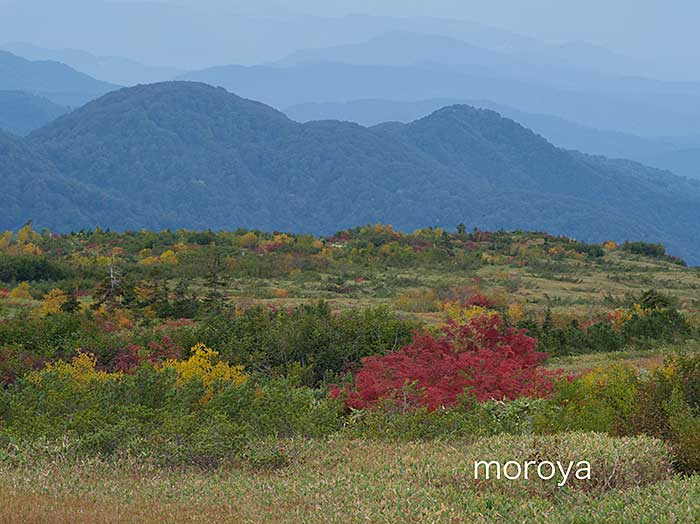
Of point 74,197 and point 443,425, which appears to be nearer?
point 443,425

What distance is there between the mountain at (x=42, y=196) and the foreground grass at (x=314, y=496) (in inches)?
5470

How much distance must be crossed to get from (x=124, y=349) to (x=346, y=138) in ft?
591

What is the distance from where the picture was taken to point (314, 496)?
7.62 meters

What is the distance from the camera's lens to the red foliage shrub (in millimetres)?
12680

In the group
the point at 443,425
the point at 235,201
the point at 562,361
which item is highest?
the point at 443,425

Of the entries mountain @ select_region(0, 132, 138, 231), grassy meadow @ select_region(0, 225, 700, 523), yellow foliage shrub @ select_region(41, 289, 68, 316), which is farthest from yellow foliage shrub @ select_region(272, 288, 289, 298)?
mountain @ select_region(0, 132, 138, 231)

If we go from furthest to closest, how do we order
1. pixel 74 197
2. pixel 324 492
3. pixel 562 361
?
pixel 74 197 < pixel 562 361 < pixel 324 492

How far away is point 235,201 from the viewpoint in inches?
7067

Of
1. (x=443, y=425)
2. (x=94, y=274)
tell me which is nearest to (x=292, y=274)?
(x=94, y=274)

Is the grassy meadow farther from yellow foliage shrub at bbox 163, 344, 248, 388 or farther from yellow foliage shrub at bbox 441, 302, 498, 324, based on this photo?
yellow foliage shrub at bbox 441, 302, 498, 324

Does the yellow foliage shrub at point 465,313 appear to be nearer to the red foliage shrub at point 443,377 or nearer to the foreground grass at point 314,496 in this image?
the red foliage shrub at point 443,377

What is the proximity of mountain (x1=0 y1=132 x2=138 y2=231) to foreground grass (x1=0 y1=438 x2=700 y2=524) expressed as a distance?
456ft

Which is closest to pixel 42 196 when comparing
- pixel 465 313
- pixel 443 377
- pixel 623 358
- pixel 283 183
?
pixel 283 183

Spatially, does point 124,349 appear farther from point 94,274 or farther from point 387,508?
point 94,274
